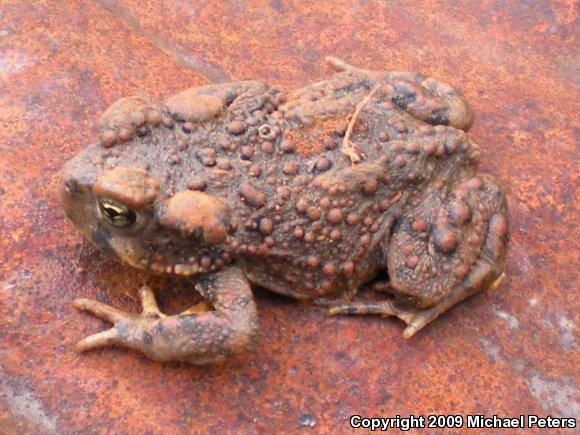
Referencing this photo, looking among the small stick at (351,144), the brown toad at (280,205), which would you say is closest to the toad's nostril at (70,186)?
the brown toad at (280,205)

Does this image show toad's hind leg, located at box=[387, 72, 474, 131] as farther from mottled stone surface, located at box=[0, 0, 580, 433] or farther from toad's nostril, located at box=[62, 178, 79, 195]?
toad's nostril, located at box=[62, 178, 79, 195]

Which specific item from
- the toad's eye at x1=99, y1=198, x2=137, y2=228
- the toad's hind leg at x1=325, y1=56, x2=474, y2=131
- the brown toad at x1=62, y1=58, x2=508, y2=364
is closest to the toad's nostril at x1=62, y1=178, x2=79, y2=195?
the brown toad at x1=62, y1=58, x2=508, y2=364

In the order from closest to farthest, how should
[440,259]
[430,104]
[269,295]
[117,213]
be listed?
[117,213]
[440,259]
[269,295]
[430,104]

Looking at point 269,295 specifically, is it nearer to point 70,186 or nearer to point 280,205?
point 280,205

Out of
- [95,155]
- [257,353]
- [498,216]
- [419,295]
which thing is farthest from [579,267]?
[95,155]

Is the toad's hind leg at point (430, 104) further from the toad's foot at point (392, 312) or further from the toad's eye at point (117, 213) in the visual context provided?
the toad's eye at point (117, 213)

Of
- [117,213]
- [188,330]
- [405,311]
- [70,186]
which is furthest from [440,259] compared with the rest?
[70,186]

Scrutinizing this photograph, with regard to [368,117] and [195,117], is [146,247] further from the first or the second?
[368,117]
